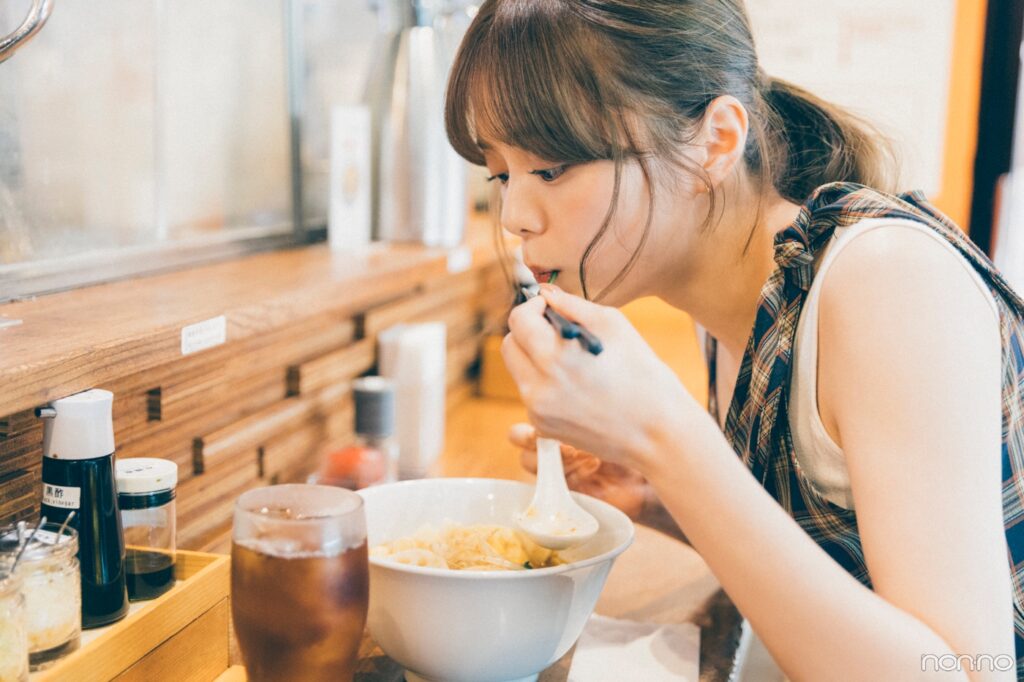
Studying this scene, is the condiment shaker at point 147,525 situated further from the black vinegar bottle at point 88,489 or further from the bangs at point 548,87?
the bangs at point 548,87

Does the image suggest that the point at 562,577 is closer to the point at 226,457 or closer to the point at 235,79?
the point at 226,457

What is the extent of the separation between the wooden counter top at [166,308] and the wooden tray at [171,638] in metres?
0.21

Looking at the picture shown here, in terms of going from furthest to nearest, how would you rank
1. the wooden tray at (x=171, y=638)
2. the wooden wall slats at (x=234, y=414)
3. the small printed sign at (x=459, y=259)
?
the small printed sign at (x=459, y=259) → the wooden wall slats at (x=234, y=414) → the wooden tray at (x=171, y=638)

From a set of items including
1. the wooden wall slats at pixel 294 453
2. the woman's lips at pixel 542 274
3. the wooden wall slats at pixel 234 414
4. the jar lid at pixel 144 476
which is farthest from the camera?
the wooden wall slats at pixel 294 453

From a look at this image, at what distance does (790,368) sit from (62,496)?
28.8 inches

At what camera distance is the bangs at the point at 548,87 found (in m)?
1.05

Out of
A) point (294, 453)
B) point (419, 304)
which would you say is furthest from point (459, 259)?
point (294, 453)

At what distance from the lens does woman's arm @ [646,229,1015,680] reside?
2.74ft

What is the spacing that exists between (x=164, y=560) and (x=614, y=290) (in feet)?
1.99

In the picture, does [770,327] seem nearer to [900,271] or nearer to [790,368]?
[790,368]

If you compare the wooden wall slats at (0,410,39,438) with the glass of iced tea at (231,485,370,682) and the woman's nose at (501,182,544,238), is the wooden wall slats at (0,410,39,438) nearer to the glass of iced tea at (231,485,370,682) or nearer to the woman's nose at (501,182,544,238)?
the glass of iced tea at (231,485,370,682)

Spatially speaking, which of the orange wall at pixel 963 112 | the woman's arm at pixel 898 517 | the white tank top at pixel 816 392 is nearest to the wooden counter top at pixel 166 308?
the woman's arm at pixel 898 517

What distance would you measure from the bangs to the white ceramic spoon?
13.3 inches

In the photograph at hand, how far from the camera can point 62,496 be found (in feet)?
2.79
